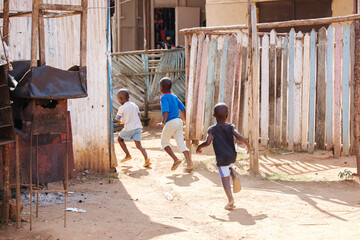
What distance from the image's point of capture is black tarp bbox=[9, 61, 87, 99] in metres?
4.70

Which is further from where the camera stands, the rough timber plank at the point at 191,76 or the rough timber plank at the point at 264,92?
the rough timber plank at the point at 264,92

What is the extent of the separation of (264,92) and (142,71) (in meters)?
4.56

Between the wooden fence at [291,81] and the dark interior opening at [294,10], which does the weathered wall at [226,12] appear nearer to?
the dark interior opening at [294,10]

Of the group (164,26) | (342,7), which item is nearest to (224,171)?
(342,7)

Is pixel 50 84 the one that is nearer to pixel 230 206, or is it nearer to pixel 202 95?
pixel 230 206

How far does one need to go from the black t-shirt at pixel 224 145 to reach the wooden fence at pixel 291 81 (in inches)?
88.7

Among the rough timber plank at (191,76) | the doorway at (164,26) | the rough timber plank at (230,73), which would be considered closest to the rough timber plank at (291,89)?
the rough timber plank at (230,73)

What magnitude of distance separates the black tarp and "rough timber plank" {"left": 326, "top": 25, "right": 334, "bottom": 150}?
15.2 feet

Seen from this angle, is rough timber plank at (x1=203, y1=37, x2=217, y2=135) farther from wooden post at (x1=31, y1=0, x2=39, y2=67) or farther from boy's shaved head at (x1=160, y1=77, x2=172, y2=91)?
wooden post at (x1=31, y1=0, x2=39, y2=67)

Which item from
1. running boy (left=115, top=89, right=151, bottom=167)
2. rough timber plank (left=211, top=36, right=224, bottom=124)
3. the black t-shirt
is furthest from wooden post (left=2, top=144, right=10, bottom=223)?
rough timber plank (left=211, top=36, right=224, bottom=124)

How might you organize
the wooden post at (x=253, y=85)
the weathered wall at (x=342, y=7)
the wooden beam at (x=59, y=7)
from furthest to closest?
the weathered wall at (x=342, y=7) → the wooden post at (x=253, y=85) → the wooden beam at (x=59, y=7)

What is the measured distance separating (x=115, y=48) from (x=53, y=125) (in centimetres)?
1170

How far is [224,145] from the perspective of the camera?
6082 mm

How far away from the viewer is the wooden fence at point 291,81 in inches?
325
